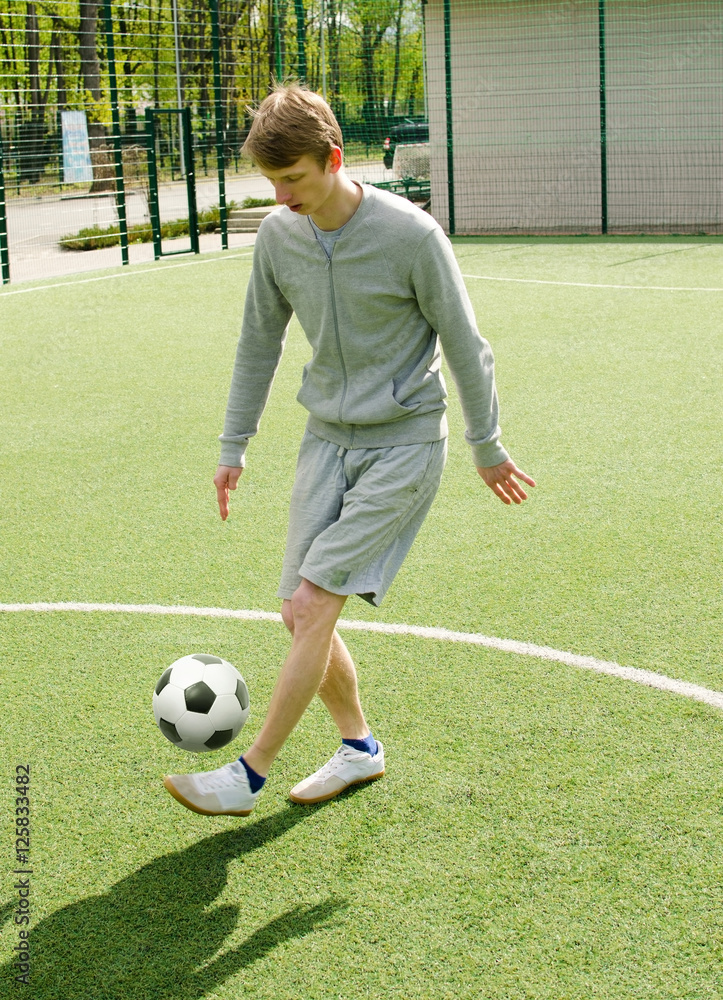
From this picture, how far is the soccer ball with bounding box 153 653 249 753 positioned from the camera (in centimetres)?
316

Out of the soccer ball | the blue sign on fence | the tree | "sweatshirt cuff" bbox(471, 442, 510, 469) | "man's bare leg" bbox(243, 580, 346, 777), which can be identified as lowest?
the soccer ball

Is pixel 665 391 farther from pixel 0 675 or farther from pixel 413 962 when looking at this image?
pixel 413 962

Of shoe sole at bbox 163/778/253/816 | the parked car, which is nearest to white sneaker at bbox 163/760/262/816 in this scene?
shoe sole at bbox 163/778/253/816

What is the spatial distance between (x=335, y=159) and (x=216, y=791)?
64.8 inches

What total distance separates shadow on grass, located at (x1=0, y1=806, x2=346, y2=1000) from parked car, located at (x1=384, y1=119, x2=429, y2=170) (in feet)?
58.1

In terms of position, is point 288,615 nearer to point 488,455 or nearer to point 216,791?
point 216,791

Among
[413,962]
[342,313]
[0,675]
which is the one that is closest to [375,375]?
[342,313]

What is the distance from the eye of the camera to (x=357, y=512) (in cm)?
289

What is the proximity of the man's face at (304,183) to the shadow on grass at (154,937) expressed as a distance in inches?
66.6

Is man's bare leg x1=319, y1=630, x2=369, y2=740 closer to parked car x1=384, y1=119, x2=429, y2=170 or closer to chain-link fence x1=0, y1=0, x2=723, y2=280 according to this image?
Answer: chain-link fence x1=0, y1=0, x2=723, y2=280

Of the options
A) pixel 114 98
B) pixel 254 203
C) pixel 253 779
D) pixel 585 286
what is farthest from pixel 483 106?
pixel 253 779

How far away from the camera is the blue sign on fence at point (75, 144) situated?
1717 cm

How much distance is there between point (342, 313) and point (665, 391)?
5342 mm

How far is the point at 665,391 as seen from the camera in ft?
25.5
